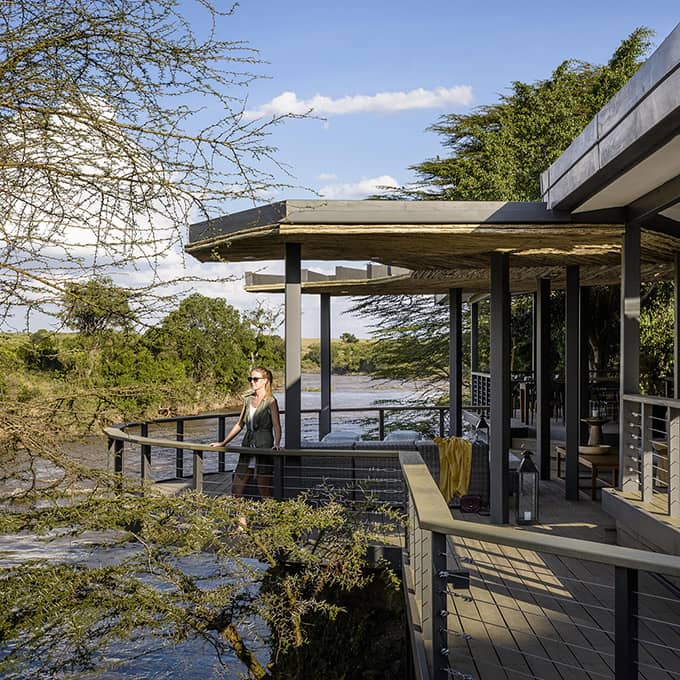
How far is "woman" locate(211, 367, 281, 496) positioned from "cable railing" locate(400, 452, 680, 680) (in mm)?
1779

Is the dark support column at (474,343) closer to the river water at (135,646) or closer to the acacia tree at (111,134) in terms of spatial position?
the river water at (135,646)

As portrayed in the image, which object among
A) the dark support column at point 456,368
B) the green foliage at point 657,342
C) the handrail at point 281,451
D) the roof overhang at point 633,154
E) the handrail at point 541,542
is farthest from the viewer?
the green foliage at point 657,342

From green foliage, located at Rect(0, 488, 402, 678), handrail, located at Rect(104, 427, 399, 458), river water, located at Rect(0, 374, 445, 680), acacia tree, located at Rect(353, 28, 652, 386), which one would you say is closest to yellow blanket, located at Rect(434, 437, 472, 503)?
handrail, located at Rect(104, 427, 399, 458)

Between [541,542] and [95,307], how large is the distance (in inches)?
82.8

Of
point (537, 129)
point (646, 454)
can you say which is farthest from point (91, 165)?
point (537, 129)

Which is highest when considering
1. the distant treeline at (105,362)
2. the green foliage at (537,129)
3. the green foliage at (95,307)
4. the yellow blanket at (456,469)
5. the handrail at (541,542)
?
the green foliage at (537,129)

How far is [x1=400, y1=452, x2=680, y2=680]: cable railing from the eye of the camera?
223 centimetres

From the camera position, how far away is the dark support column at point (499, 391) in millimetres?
7984

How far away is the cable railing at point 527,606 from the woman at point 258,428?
1.78 metres

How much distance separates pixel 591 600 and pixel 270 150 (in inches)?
143

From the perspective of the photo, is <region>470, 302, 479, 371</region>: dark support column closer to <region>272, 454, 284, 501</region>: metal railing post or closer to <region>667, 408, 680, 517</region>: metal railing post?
<region>272, 454, 284, 501</region>: metal railing post

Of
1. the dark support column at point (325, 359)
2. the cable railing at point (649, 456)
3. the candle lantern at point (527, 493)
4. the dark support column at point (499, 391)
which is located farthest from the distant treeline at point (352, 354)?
the cable railing at point (649, 456)

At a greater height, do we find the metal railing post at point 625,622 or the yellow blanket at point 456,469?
the metal railing post at point 625,622

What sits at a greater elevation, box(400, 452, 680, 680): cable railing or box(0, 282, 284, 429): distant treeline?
box(0, 282, 284, 429): distant treeline
